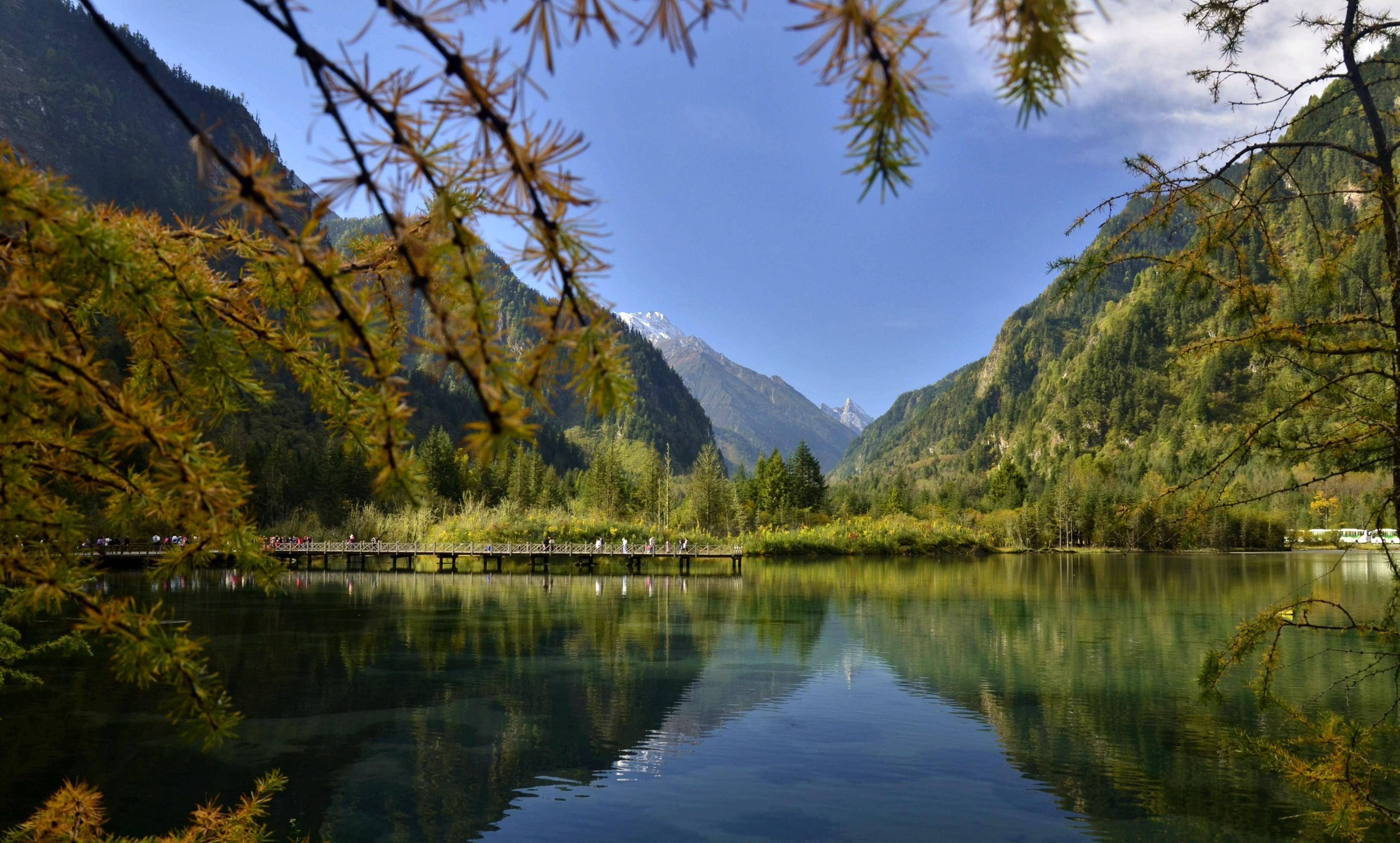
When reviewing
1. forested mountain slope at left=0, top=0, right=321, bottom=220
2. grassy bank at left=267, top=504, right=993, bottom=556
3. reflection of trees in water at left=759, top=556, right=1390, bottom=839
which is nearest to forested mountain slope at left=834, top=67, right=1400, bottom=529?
reflection of trees in water at left=759, top=556, right=1390, bottom=839

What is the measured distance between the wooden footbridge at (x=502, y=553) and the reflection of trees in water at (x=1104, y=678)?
1062cm

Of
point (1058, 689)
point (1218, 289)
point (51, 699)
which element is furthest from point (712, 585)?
point (1218, 289)

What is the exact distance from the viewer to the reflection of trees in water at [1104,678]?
10250 millimetres

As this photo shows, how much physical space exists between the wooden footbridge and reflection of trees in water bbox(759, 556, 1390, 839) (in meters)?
10.6

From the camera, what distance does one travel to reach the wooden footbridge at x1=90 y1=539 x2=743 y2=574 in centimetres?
4719

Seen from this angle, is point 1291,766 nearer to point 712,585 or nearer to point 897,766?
point 897,766

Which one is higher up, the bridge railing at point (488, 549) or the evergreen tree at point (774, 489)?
the evergreen tree at point (774, 489)

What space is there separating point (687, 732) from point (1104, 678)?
9.39 meters

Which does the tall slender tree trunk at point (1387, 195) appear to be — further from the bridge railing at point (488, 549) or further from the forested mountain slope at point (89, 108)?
the forested mountain slope at point (89, 108)

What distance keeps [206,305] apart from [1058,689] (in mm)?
17165

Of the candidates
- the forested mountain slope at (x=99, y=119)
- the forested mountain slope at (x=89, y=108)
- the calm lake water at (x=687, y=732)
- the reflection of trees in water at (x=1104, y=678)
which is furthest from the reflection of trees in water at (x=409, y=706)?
the forested mountain slope at (x=89, y=108)

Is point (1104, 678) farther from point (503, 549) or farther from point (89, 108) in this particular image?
point (89, 108)

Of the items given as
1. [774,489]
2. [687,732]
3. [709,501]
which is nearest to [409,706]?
[687,732]

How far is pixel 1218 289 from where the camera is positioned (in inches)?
230
